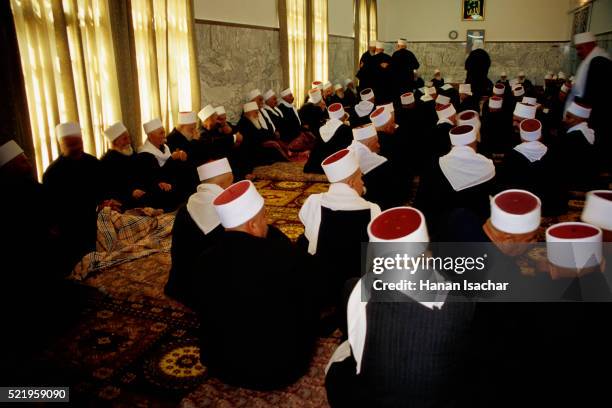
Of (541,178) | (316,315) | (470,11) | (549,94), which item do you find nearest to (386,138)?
(541,178)

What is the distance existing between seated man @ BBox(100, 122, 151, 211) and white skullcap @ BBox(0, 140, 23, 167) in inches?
44.0

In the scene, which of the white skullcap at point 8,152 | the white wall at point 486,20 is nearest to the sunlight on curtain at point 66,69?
the white skullcap at point 8,152

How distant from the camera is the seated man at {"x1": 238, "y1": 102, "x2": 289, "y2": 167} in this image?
7.05m

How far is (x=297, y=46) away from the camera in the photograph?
384 inches

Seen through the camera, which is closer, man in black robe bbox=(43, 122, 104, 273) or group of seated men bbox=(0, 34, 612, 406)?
group of seated men bbox=(0, 34, 612, 406)

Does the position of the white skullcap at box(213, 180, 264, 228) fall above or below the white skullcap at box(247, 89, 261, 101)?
below

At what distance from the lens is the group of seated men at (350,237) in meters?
1.56

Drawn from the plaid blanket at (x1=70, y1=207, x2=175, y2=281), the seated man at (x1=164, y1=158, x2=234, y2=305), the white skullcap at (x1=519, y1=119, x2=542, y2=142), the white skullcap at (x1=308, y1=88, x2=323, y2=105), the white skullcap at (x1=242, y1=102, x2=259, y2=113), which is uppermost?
the white skullcap at (x1=308, y1=88, x2=323, y2=105)

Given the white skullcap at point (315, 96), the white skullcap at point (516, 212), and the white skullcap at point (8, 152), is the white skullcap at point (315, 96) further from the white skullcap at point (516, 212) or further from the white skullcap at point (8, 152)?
the white skullcap at point (516, 212)

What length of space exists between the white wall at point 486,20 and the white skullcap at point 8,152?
1468 centimetres

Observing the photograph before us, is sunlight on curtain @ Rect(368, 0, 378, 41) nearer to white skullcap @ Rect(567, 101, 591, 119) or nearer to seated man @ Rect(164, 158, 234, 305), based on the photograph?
white skullcap @ Rect(567, 101, 591, 119)

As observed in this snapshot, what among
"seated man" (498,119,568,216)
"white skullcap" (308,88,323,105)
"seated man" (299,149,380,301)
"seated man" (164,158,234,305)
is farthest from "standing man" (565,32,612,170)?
"seated man" (164,158,234,305)

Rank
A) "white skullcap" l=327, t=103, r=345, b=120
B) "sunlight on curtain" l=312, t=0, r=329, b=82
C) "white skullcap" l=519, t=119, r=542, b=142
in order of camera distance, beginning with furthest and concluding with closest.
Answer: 1. "sunlight on curtain" l=312, t=0, r=329, b=82
2. "white skullcap" l=327, t=103, r=345, b=120
3. "white skullcap" l=519, t=119, r=542, b=142

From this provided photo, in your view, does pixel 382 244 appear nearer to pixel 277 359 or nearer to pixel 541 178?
pixel 277 359
